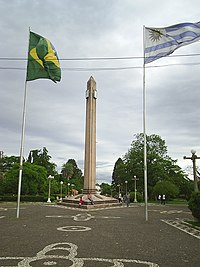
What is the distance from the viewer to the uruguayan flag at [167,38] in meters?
12.2

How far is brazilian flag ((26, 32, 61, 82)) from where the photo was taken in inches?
586

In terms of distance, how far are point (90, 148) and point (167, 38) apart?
62.2 ft

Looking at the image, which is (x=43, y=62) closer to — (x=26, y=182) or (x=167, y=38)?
(x=167, y=38)

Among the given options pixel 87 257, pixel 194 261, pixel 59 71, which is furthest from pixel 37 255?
pixel 59 71

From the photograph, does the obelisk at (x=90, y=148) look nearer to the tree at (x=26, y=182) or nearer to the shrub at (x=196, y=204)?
the tree at (x=26, y=182)

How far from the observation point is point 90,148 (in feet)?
99.2

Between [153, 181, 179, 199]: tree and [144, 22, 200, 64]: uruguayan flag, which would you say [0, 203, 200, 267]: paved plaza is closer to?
[144, 22, 200, 64]: uruguayan flag

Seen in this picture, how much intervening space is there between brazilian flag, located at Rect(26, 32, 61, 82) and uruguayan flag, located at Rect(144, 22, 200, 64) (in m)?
5.23

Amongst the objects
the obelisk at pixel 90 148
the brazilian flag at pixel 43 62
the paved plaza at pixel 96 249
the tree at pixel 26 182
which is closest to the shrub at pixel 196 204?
the paved plaza at pixel 96 249

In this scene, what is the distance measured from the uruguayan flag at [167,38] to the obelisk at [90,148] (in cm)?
1707

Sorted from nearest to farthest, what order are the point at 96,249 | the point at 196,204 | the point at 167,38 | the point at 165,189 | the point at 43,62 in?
the point at 96,249
the point at 196,204
the point at 167,38
the point at 43,62
the point at 165,189

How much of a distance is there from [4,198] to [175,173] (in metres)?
31.1

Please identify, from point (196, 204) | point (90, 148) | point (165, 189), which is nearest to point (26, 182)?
point (90, 148)

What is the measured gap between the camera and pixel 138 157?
50.5m
